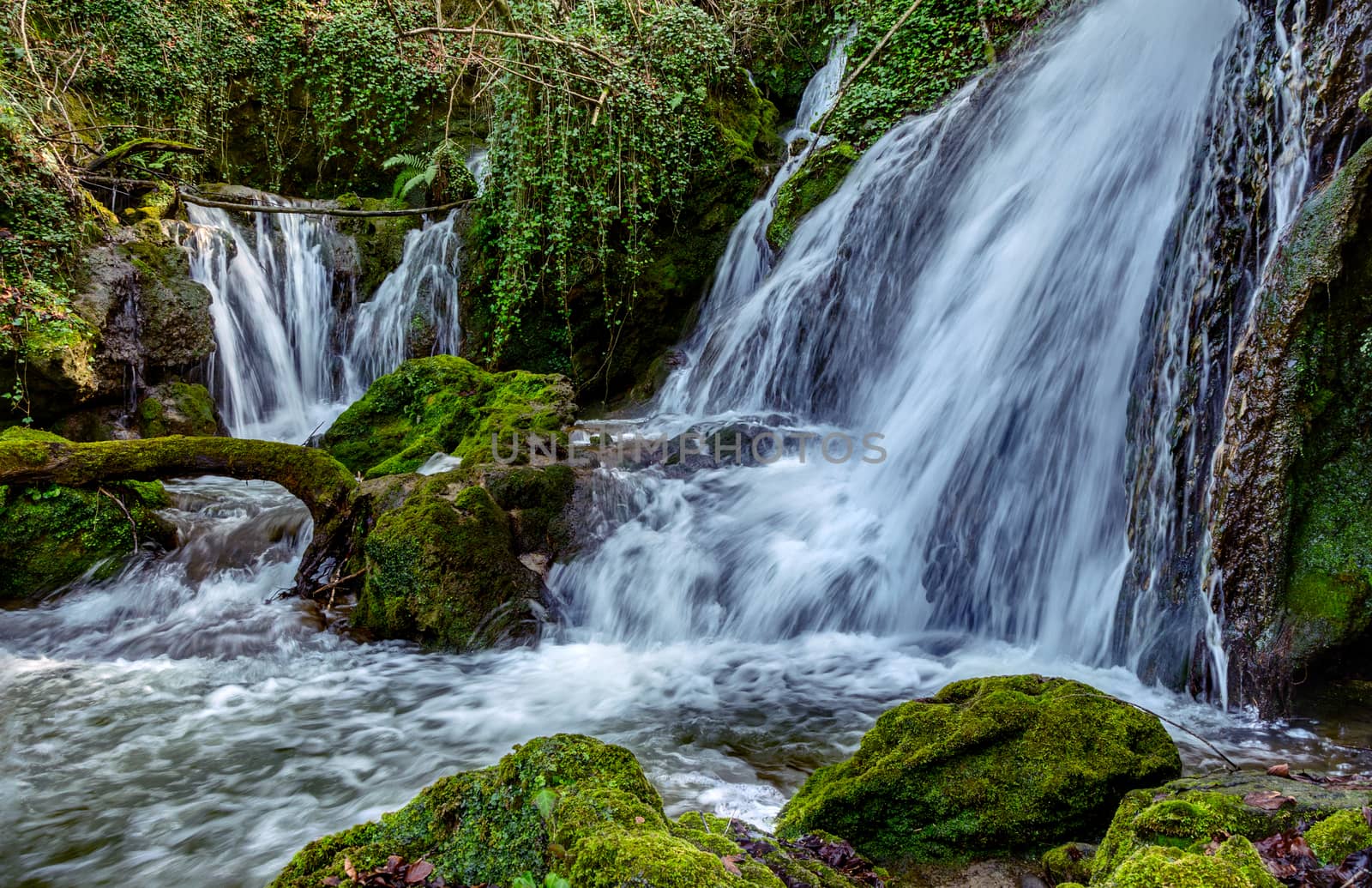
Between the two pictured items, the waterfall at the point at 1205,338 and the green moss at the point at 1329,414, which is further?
the waterfall at the point at 1205,338

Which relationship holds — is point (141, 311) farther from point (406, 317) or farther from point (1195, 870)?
point (1195, 870)

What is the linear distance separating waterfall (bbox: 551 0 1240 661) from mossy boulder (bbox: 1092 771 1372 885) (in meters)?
2.46

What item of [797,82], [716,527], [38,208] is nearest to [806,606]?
[716,527]

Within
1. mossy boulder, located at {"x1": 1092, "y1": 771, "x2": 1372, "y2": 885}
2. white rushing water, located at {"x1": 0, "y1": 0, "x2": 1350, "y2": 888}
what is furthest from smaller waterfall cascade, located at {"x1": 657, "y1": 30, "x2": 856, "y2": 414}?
mossy boulder, located at {"x1": 1092, "y1": 771, "x2": 1372, "y2": 885}

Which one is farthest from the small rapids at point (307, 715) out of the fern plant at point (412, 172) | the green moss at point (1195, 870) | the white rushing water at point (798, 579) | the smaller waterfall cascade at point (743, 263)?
the fern plant at point (412, 172)

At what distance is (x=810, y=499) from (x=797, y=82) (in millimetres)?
10405

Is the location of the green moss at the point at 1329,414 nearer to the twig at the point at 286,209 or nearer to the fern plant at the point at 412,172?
the twig at the point at 286,209

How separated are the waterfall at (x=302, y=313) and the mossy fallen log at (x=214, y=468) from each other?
4.33m

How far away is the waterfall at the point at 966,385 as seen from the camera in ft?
17.5

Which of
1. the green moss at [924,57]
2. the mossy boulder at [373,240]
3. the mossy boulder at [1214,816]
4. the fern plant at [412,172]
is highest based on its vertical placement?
the green moss at [924,57]

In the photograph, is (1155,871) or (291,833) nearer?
(1155,871)

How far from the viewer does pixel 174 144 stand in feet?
31.0

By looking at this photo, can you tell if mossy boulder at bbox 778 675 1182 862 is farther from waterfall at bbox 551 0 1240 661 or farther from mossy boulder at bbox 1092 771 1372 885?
waterfall at bbox 551 0 1240 661

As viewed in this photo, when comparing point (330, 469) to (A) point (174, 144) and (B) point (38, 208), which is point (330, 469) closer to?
(B) point (38, 208)
